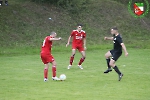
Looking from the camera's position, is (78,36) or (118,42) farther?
(78,36)

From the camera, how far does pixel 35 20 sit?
39500 mm

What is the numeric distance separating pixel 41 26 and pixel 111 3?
1161 centimetres

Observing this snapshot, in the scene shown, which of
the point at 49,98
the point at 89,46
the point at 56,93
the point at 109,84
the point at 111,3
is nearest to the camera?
the point at 49,98

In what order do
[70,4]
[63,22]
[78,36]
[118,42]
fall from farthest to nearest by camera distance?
[70,4]
[63,22]
[78,36]
[118,42]

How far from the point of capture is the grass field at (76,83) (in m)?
14.3

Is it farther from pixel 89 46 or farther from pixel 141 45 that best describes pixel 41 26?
pixel 141 45

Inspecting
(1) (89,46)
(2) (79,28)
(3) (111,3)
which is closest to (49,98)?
(2) (79,28)

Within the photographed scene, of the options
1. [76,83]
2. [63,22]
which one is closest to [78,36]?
[76,83]

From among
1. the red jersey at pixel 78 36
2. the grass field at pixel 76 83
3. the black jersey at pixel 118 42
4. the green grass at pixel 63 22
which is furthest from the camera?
the green grass at pixel 63 22

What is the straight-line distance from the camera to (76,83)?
17250mm

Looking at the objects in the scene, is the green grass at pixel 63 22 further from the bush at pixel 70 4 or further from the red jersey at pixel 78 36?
the red jersey at pixel 78 36

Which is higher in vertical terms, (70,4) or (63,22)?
(70,4)

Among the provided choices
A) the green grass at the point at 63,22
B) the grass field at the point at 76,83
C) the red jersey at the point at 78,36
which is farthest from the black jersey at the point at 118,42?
the green grass at the point at 63,22

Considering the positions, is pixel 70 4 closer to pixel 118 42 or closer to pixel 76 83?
pixel 118 42
